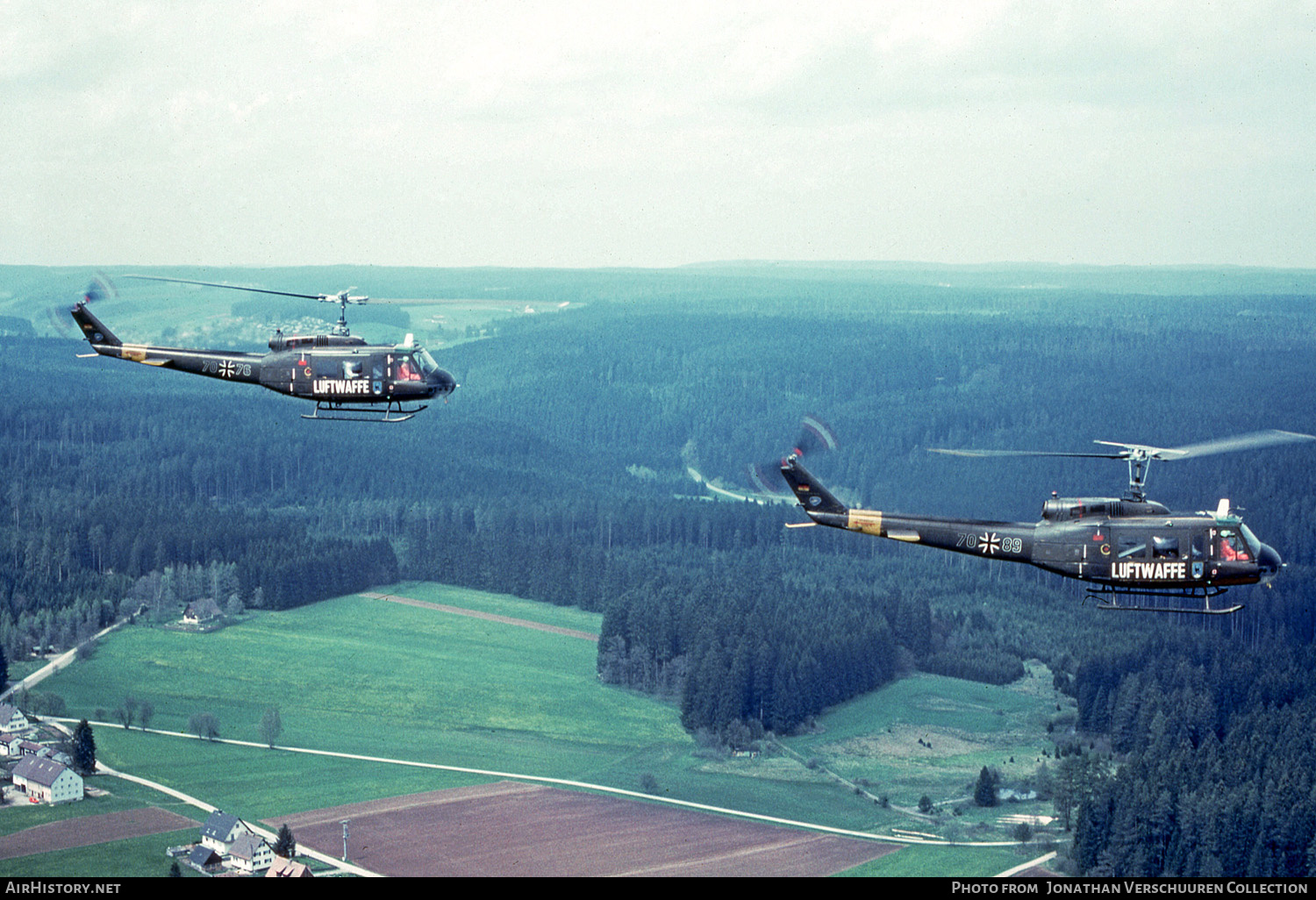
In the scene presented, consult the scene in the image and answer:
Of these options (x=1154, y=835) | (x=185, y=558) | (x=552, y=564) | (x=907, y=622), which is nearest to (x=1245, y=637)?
(x=907, y=622)

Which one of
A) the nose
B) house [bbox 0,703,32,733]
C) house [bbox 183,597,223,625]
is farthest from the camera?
house [bbox 183,597,223,625]

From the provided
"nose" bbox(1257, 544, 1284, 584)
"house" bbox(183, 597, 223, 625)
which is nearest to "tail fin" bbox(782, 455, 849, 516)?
"nose" bbox(1257, 544, 1284, 584)

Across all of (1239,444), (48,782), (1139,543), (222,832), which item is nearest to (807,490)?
(1139,543)

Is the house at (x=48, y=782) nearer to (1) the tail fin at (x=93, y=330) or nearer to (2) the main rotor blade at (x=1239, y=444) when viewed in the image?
(1) the tail fin at (x=93, y=330)

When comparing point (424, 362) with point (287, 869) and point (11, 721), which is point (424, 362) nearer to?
point (287, 869)

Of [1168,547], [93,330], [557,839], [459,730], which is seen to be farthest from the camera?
[459,730]

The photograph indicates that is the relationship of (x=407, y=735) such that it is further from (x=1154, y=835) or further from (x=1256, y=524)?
(x=1256, y=524)

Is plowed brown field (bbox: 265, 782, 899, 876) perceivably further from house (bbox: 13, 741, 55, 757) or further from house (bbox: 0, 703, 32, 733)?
house (bbox: 0, 703, 32, 733)
